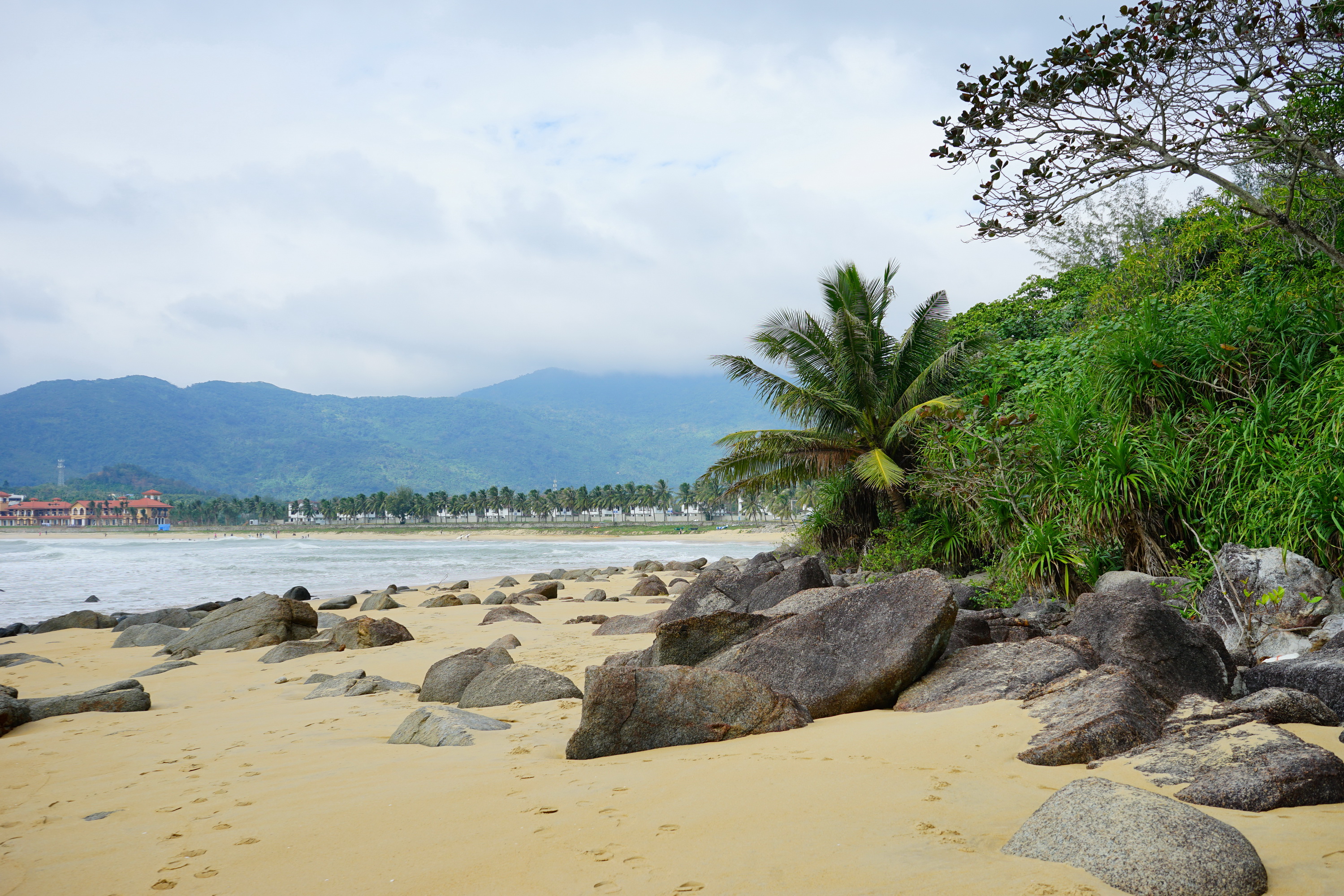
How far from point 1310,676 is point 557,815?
3.92m

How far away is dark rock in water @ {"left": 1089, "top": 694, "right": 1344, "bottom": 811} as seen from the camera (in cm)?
292

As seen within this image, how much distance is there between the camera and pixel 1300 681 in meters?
4.10

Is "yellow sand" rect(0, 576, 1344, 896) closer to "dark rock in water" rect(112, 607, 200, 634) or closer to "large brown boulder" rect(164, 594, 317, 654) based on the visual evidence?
"large brown boulder" rect(164, 594, 317, 654)

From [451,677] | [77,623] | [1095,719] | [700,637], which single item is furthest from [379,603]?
[1095,719]

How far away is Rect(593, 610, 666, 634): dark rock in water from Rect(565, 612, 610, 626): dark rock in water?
124 centimetres

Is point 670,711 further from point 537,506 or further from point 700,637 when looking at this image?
point 537,506

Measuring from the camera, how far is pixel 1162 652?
4379 mm

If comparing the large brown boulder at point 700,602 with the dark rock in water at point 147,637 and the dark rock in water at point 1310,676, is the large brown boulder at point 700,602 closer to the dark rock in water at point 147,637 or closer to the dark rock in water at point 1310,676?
the dark rock in water at point 1310,676

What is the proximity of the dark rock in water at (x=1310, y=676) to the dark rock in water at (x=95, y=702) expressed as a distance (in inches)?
341


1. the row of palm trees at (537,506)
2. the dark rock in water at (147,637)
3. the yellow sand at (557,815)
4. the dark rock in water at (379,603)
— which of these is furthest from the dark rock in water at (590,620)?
the row of palm trees at (537,506)

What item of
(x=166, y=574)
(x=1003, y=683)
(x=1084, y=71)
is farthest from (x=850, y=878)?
(x=166, y=574)

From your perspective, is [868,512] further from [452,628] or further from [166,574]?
[166,574]

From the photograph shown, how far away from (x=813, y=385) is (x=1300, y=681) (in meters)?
11.3

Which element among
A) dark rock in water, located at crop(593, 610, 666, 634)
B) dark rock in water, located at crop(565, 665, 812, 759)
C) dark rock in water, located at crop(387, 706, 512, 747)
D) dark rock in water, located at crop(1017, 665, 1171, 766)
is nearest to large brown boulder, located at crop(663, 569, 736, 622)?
dark rock in water, located at crop(593, 610, 666, 634)
